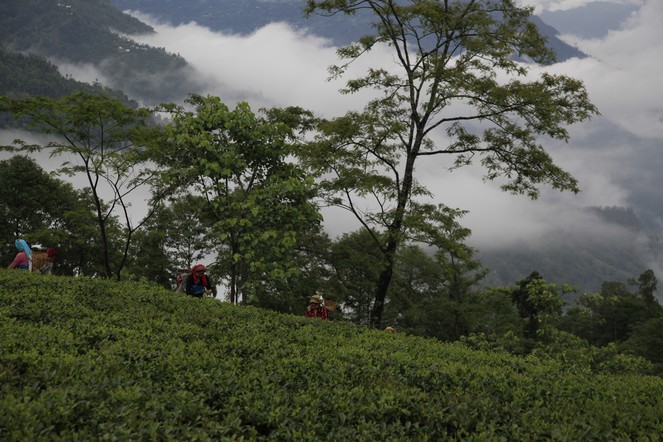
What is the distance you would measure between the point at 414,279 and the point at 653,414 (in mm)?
45014

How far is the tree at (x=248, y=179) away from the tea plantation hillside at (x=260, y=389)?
13.0 ft

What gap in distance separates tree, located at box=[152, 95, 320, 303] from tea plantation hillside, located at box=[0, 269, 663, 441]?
3.95 m

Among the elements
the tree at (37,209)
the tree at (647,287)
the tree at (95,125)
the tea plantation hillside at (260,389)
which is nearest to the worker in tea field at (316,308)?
the tea plantation hillside at (260,389)

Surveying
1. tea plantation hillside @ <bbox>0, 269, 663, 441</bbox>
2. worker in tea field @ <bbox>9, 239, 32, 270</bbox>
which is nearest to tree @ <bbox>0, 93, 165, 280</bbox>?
worker in tea field @ <bbox>9, 239, 32, 270</bbox>

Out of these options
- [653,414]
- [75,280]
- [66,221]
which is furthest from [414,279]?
[653,414]

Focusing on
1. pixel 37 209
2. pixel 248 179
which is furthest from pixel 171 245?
pixel 248 179

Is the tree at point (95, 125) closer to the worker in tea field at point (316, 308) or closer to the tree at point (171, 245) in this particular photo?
the worker in tea field at point (316, 308)

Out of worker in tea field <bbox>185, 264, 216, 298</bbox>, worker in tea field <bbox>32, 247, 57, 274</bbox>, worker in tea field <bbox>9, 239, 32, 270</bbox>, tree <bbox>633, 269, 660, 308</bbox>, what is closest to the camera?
worker in tea field <bbox>185, 264, 216, 298</bbox>

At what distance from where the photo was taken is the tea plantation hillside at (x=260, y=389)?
14.9 ft

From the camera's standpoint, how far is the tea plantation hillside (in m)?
4.54

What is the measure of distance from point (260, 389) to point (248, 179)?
36.0 ft

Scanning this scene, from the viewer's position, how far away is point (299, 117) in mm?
24375

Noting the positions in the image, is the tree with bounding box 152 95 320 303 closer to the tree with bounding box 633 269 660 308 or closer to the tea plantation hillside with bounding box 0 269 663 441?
the tea plantation hillside with bounding box 0 269 663 441

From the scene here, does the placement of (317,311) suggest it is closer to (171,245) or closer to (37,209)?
(171,245)
